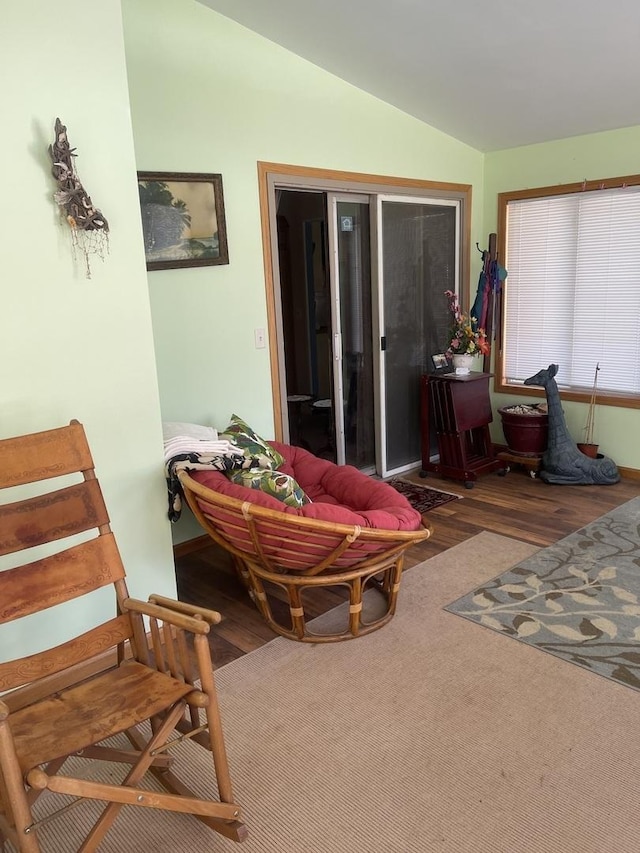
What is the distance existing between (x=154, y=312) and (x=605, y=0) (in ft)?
8.24

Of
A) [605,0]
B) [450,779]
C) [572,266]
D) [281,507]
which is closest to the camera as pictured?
[450,779]

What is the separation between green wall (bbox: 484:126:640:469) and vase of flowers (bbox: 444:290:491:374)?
85 cm

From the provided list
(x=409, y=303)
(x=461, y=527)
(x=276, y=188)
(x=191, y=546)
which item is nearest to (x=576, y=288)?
(x=409, y=303)

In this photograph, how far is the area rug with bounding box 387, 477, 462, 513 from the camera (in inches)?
168

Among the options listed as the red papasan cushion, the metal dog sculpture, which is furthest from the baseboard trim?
the metal dog sculpture

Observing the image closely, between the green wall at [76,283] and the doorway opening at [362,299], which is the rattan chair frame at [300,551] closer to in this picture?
the green wall at [76,283]

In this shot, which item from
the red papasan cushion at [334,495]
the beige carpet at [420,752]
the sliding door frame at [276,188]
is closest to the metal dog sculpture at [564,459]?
the sliding door frame at [276,188]

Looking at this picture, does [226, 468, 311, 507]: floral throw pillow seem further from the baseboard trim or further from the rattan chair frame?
the baseboard trim

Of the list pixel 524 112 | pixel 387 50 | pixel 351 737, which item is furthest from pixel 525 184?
pixel 351 737

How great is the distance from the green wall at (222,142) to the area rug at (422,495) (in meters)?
1.13

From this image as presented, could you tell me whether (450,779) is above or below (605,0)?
below

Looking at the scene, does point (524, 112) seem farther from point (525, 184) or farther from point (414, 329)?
point (414, 329)

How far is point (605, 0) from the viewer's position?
2906 mm

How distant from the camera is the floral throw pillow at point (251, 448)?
2.91 metres
